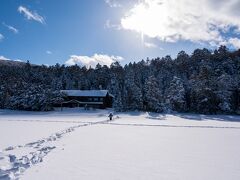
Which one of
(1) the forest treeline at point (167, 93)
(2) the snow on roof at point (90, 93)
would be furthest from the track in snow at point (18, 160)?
(2) the snow on roof at point (90, 93)

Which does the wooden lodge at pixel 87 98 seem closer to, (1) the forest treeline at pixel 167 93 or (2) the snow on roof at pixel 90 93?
(2) the snow on roof at pixel 90 93

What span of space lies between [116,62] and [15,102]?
5015 centimetres

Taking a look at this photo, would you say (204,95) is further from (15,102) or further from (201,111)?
(15,102)

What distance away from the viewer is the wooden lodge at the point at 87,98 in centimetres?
7062

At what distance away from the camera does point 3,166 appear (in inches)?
347

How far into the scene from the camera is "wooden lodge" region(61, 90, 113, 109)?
70.6 meters

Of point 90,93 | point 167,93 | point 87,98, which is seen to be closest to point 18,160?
point 167,93

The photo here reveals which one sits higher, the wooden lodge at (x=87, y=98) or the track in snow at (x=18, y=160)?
the wooden lodge at (x=87, y=98)

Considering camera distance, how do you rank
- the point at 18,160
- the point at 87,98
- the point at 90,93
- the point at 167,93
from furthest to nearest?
1. the point at 87,98
2. the point at 90,93
3. the point at 167,93
4. the point at 18,160

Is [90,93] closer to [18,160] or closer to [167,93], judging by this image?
[167,93]

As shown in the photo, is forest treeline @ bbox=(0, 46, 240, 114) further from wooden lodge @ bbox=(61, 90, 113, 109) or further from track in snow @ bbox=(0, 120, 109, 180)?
track in snow @ bbox=(0, 120, 109, 180)

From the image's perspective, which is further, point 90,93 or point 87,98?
point 87,98

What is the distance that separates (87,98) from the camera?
72.0 meters

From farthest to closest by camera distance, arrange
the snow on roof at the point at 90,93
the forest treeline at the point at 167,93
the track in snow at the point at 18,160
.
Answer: the snow on roof at the point at 90,93 < the forest treeline at the point at 167,93 < the track in snow at the point at 18,160
